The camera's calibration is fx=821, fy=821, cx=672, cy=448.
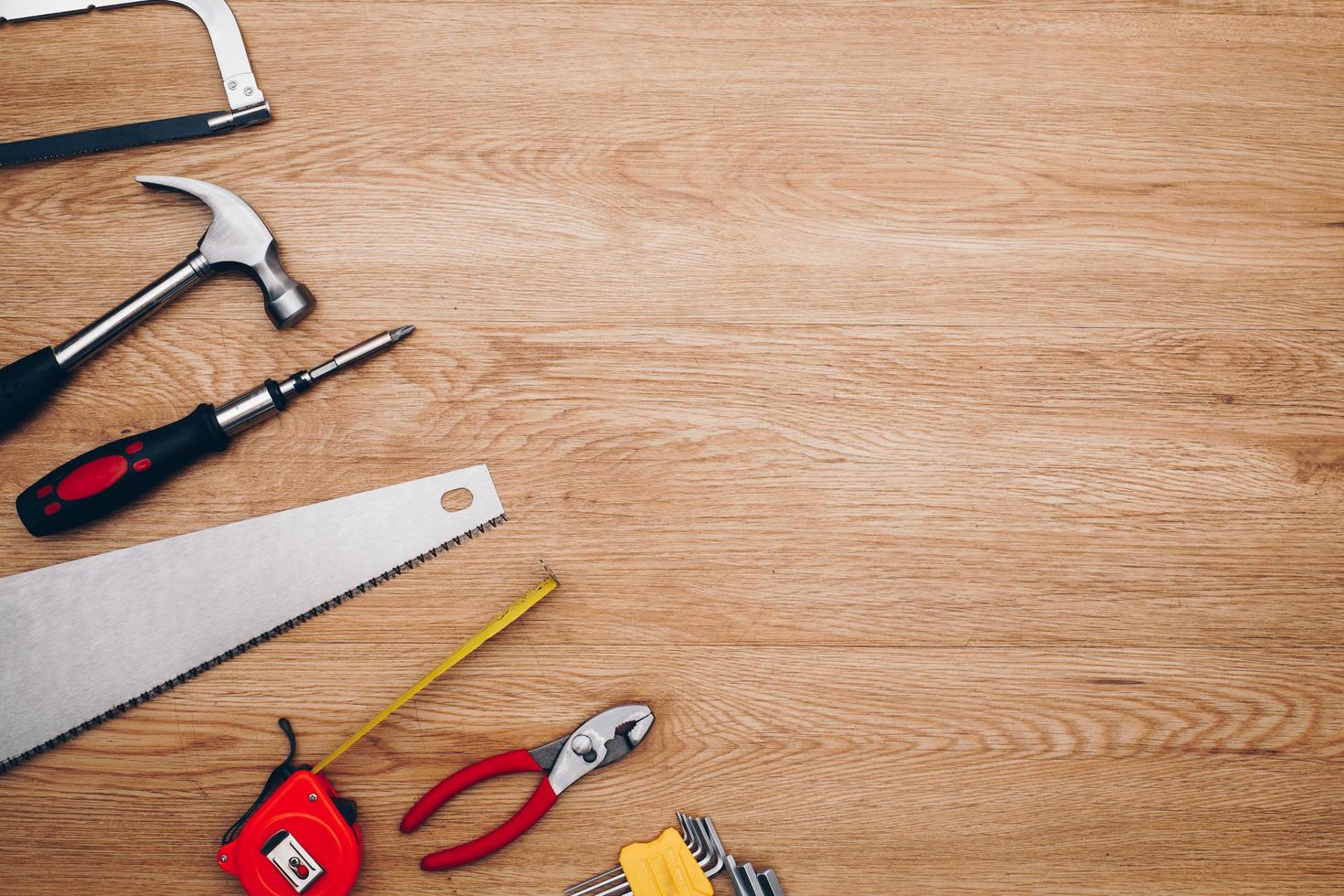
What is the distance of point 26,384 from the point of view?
47.6 inches

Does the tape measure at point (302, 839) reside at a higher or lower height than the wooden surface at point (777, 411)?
lower

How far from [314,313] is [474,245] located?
0.27m

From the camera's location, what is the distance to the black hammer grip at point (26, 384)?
3.95 feet

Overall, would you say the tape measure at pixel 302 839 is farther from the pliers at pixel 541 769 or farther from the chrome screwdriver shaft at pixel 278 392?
the chrome screwdriver shaft at pixel 278 392

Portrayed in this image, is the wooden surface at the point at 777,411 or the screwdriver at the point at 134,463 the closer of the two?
the screwdriver at the point at 134,463

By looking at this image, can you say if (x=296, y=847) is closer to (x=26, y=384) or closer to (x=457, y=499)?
(x=457, y=499)

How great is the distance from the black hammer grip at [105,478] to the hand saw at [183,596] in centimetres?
9

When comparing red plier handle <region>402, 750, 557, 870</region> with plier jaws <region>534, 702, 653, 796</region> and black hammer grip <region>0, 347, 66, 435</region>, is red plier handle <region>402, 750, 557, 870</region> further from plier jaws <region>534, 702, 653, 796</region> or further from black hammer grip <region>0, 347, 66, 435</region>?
black hammer grip <region>0, 347, 66, 435</region>

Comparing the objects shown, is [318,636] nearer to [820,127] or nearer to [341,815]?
[341,815]

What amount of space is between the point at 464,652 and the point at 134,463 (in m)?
0.54

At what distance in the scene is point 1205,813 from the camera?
4.32 ft

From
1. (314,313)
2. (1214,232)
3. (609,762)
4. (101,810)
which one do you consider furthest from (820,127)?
(101,810)

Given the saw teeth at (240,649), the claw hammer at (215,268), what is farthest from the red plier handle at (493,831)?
the claw hammer at (215,268)

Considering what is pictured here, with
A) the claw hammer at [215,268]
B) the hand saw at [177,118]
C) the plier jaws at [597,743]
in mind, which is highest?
the hand saw at [177,118]
